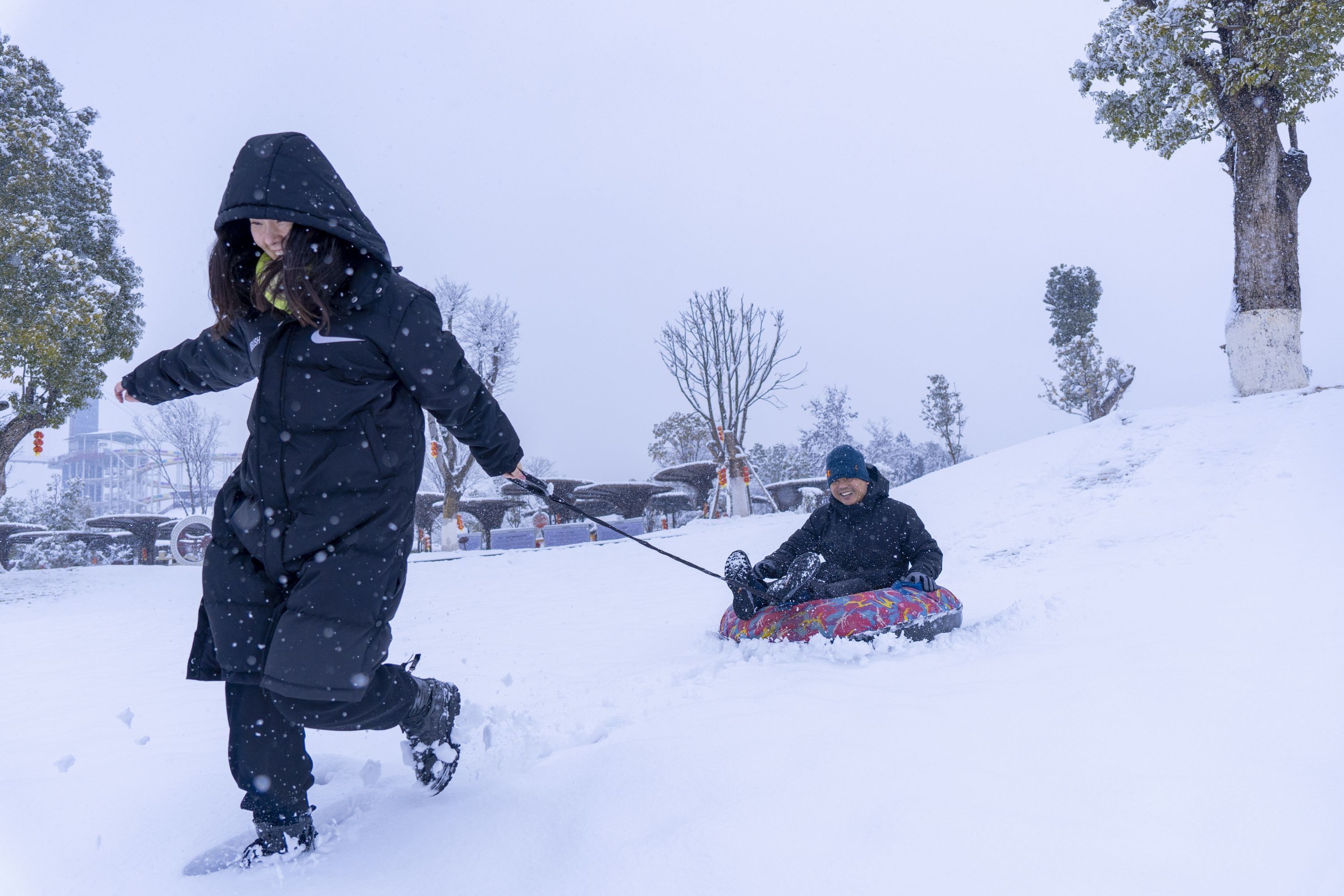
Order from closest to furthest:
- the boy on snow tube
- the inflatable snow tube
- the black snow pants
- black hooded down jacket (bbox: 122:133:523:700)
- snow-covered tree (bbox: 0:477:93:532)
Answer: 1. black hooded down jacket (bbox: 122:133:523:700)
2. the black snow pants
3. the inflatable snow tube
4. the boy on snow tube
5. snow-covered tree (bbox: 0:477:93:532)

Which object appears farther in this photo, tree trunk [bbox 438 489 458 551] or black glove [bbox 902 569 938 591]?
tree trunk [bbox 438 489 458 551]

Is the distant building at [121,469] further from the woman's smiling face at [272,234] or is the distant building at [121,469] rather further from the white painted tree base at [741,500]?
the white painted tree base at [741,500]

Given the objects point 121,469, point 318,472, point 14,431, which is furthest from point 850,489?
point 121,469

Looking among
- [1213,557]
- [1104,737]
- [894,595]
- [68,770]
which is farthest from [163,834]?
[1213,557]

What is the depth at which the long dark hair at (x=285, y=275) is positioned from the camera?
6.63ft

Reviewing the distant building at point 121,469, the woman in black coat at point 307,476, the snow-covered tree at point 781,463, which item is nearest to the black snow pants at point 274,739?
the woman in black coat at point 307,476

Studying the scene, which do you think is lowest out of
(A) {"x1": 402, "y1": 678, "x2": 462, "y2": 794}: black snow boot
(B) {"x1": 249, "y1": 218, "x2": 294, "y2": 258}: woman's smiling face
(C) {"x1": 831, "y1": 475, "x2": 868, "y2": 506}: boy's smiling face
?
(A) {"x1": 402, "y1": 678, "x2": 462, "y2": 794}: black snow boot

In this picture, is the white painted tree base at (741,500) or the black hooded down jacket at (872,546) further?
the white painted tree base at (741,500)

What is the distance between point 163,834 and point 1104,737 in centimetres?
296

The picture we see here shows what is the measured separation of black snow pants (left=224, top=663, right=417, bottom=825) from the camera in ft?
6.77

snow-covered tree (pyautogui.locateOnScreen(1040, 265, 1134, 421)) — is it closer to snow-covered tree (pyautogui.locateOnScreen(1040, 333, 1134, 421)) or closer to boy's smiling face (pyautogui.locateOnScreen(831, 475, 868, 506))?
snow-covered tree (pyautogui.locateOnScreen(1040, 333, 1134, 421))

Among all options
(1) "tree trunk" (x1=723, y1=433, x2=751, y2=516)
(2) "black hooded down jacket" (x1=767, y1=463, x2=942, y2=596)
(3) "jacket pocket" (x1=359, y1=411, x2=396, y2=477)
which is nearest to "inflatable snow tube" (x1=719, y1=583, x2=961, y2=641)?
(2) "black hooded down jacket" (x1=767, y1=463, x2=942, y2=596)

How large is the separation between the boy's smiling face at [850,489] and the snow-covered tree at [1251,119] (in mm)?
10107

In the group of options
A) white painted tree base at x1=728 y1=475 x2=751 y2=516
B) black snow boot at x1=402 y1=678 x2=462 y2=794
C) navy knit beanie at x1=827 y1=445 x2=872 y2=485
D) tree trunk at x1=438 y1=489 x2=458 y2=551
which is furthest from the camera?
white painted tree base at x1=728 y1=475 x2=751 y2=516
